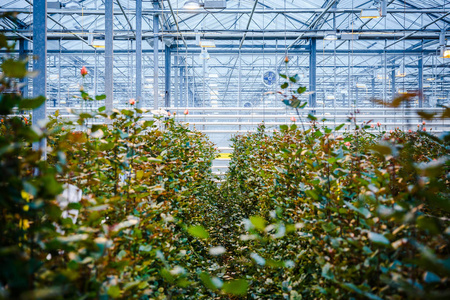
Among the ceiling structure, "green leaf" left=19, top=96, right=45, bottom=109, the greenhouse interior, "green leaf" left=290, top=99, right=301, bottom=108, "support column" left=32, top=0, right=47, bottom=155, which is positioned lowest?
the greenhouse interior

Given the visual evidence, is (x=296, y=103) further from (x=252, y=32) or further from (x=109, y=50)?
(x=252, y=32)

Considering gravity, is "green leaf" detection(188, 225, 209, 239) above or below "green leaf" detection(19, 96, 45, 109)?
below

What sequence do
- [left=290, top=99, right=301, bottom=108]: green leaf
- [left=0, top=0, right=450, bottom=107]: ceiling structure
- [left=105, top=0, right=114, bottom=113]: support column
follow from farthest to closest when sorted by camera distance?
[left=0, top=0, right=450, bottom=107]: ceiling structure, [left=105, top=0, right=114, bottom=113]: support column, [left=290, top=99, right=301, bottom=108]: green leaf

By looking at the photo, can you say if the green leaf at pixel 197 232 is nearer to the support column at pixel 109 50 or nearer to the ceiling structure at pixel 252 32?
the support column at pixel 109 50

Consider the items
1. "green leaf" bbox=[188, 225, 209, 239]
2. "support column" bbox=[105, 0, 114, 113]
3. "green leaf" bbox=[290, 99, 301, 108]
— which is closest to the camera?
"green leaf" bbox=[188, 225, 209, 239]

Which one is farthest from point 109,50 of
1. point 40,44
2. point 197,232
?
point 197,232

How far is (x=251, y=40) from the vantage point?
11.2 meters

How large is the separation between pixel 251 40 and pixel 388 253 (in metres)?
11.2

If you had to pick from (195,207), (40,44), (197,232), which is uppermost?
(40,44)

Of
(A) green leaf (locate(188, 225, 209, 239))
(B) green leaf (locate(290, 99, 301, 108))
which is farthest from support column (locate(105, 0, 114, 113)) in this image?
(A) green leaf (locate(188, 225, 209, 239))

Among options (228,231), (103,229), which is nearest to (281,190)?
(103,229)

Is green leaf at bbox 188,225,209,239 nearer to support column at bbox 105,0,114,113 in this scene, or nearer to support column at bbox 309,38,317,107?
support column at bbox 105,0,114,113

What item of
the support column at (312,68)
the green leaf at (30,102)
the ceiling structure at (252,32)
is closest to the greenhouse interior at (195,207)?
the green leaf at (30,102)

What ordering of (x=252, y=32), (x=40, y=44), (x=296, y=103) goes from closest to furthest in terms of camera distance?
1. (x=296, y=103)
2. (x=40, y=44)
3. (x=252, y=32)
